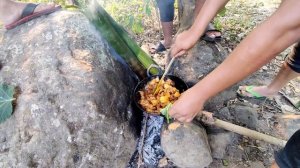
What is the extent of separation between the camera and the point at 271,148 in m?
2.71

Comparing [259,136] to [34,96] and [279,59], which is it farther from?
[34,96]

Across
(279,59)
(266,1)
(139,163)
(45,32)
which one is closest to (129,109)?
(139,163)

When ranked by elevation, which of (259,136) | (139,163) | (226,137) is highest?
(259,136)

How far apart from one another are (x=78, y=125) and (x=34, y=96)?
396mm

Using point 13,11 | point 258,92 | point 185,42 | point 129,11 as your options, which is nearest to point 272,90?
point 258,92

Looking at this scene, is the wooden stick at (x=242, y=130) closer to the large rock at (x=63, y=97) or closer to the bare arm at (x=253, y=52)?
the bare arm at (x=253, y=52)

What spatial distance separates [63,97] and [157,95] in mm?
749

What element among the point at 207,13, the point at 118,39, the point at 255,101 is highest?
the point at 207,13

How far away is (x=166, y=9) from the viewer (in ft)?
11.6

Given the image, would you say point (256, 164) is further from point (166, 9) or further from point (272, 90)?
point (166, 9)

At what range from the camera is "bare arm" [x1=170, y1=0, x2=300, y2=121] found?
137cm

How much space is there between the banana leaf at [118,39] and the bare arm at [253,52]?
3.22 feet

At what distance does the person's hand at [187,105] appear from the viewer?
187cm

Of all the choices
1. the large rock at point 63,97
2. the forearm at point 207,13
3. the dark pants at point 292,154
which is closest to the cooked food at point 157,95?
the large rock at point 63,97
